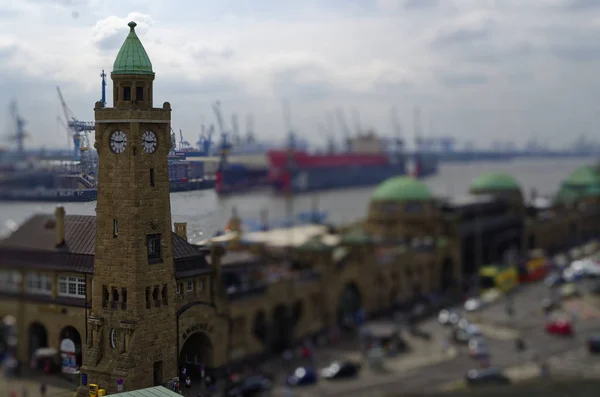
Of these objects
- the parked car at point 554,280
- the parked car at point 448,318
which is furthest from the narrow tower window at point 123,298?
the parked car at point 554,280

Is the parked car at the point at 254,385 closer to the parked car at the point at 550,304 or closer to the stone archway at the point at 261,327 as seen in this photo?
the stone archway at the point at 261,327

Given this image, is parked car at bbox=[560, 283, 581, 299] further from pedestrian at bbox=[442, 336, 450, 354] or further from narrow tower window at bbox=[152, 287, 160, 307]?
narrow tower window at bbox=[152, 287, 160, 307]

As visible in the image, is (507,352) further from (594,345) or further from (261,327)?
(261,327)

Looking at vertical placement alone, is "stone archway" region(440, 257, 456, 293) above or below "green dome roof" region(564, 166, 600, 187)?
below

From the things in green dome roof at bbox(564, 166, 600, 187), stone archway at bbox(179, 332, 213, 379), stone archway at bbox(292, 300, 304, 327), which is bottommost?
stone archway at bbox(292, 300, 304, 327)

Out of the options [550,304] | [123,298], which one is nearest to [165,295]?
[123,298]

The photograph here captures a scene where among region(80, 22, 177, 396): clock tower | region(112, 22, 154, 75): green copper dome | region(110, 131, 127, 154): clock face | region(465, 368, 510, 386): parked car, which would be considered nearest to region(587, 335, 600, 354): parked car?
region(465, 368, 510, 386): parked car

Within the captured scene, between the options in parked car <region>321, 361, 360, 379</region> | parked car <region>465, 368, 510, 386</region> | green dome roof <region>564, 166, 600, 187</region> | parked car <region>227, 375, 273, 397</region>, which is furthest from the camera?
green dome roof <region>564, 166, 600, 187</region>
